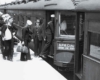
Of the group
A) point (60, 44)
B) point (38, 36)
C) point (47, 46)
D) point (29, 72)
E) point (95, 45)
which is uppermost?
point (95, 45)

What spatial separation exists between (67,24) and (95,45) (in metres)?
3.44

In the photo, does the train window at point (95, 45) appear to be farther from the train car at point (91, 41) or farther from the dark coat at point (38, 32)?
the dark coat at point (38, 32)

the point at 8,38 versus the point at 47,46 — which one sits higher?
the point at 8,38

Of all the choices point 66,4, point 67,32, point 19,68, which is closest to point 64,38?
point 67,32

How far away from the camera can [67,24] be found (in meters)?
8.95

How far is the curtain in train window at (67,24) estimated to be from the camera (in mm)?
8875

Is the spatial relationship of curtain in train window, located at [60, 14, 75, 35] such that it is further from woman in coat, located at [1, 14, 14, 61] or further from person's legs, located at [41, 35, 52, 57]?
woman in coat, located at [1, 14, 14, 61]

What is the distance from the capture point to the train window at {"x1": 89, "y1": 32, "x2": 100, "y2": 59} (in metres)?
5.38

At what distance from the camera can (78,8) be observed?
20.6 feet

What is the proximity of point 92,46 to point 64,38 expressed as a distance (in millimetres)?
3251

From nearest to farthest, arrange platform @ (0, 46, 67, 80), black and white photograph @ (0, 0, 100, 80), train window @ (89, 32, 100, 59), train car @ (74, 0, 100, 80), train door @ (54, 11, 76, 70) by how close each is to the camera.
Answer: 1. train car @ (74, 0, 100, 80)
2. train window @ (89, 32, 100, 59)
3. black and white photograph @ (0, 0, 100, 80)
4. platform @ (0, 46, 67, 80)
5. train door @ (54, 11, 76, 70)

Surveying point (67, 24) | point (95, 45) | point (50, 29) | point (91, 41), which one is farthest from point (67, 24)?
point (95, 45)

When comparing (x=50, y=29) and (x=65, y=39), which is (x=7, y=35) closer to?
(x=50, y=29)

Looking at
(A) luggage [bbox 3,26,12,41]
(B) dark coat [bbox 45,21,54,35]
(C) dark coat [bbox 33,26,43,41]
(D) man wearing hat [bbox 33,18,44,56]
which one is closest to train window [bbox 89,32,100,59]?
(B) dark coat [bbox 45,21,54,35]
